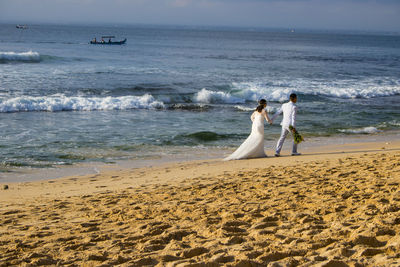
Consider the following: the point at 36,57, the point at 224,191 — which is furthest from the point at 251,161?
the point at 36,57

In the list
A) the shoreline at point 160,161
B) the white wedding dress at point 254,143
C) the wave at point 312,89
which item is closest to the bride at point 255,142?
the white wedding dress at point 254,143

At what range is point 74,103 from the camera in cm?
2022

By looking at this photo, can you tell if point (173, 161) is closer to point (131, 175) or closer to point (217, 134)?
point (131, 175)

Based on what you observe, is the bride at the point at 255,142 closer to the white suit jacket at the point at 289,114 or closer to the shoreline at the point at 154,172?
the shoreline at the point at 154,172

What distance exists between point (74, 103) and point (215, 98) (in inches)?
297

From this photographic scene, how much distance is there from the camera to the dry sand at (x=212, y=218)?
436 cm

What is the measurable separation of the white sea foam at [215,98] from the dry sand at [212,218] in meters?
15.0

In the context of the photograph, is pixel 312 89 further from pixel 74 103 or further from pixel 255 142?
pixel 255 142

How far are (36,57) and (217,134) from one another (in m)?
29.0

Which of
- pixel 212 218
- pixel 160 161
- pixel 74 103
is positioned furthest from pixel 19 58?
pixel 212 218

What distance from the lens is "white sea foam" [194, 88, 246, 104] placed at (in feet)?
78.7

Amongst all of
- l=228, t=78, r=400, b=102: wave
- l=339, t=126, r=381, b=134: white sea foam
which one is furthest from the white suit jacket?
l=228, t=78, r=400, b=102: wave

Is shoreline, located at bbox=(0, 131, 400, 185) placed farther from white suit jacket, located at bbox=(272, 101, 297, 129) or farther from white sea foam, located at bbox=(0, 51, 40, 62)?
white sea foam, located at bbox=(0, 51, 40, 62)

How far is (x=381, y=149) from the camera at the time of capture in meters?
12.0
